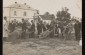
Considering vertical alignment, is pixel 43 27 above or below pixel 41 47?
above

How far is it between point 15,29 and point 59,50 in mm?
375

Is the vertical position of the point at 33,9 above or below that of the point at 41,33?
above

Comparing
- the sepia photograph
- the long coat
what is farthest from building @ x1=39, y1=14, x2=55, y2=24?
the long coat

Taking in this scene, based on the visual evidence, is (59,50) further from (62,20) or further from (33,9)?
(33,9)

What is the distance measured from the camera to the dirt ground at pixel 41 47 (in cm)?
127

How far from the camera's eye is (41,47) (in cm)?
130

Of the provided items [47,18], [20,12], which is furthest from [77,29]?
[20,12]

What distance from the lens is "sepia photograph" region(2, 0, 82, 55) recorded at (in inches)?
50.3

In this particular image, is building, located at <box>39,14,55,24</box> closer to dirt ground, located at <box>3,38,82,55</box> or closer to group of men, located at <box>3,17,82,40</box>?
group of men, located at <box>3,17,82,40</box>

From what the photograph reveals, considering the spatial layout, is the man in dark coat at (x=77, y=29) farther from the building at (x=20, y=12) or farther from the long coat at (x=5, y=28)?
the long coat at (x=5, y=28)

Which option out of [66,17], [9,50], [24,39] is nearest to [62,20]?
[66,17]

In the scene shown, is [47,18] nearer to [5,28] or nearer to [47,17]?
[47,17]

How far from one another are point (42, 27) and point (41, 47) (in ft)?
0.51

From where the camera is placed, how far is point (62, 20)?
1333 millimetres
